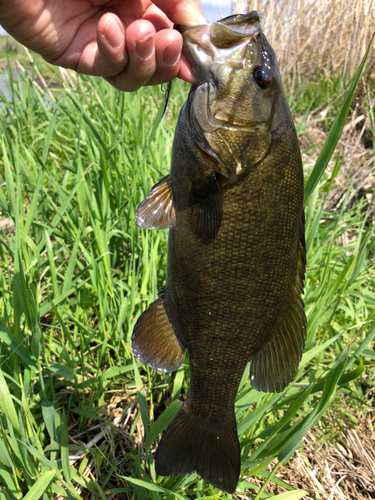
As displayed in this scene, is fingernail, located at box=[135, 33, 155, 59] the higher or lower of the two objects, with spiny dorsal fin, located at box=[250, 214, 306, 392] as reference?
higher

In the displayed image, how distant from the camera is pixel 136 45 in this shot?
4.51 feet

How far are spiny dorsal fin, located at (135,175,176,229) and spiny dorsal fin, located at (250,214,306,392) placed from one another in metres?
0.46

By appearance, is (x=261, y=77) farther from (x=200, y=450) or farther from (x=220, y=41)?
(x=200, y=450)

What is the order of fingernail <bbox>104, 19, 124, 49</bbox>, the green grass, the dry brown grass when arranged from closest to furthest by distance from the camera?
fingernail <bbox>104, 19, 124, 49</bbox>
the green grass
the dry brown grass

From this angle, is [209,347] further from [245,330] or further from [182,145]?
[182,145]

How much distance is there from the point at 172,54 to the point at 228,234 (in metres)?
0.62

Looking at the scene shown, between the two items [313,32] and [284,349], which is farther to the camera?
[313,32]

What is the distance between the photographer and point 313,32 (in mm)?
6305

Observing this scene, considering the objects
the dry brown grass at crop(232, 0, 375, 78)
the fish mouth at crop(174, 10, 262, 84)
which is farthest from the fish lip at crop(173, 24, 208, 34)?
the dry brown grass at crop(232, 0, 375, 78)

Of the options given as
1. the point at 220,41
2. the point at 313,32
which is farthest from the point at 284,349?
the point at 313,32

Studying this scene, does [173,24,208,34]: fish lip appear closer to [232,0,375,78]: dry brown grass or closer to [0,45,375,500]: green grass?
[0,45,375,500]: green grass

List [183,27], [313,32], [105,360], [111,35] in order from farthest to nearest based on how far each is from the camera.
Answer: [313,32] → [105,360] → [183,27] → [111,35]

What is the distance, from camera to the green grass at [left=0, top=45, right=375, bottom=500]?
144 centimetres

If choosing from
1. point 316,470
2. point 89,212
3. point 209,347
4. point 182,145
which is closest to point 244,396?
point 209,347
